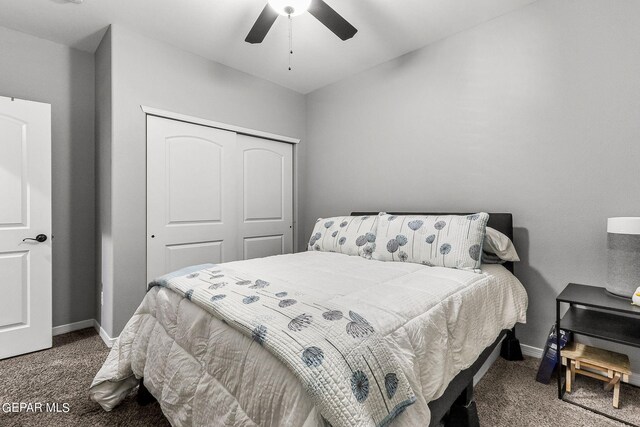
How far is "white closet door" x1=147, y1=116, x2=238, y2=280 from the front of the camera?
266cm

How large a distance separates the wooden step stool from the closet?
2.79m

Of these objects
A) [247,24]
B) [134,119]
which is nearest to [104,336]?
[134,119]

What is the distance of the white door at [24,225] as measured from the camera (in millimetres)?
2279

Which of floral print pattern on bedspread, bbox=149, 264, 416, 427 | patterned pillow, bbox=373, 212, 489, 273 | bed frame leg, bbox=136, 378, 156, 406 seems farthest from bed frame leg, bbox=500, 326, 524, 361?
bed frame leg, bbox=136, 378, 156, 406

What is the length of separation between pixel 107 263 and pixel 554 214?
3.51 m

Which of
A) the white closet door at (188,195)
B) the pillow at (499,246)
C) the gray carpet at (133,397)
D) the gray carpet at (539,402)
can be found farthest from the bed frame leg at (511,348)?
the white closet door at (188,195)

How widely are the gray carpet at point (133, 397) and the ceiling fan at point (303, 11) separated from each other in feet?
7.80

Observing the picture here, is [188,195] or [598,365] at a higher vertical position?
[188,195]

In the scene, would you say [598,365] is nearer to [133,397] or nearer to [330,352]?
[330,352]

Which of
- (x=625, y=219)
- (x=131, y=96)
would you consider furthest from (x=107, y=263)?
(x=625, y=219)

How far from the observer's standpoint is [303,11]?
191 cm

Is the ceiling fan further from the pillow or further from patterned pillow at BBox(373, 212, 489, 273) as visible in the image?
the pillow

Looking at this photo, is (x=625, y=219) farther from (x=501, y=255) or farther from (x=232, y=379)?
(x=232, y=379)

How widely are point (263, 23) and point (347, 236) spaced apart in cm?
170
